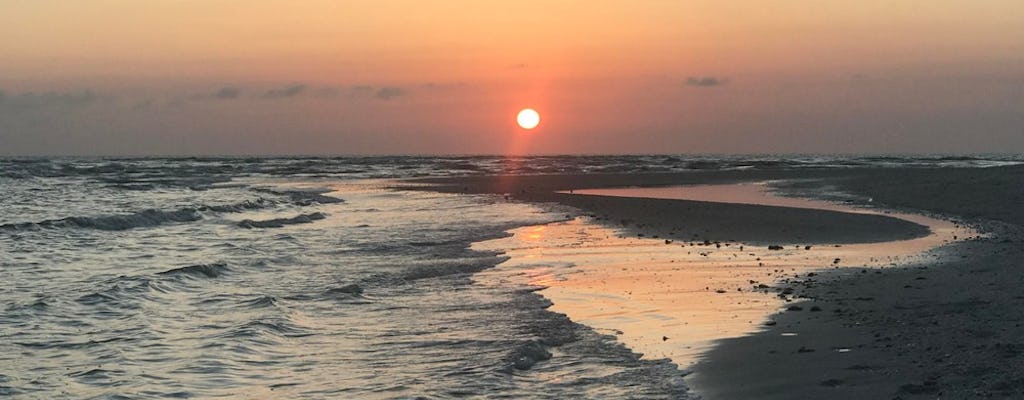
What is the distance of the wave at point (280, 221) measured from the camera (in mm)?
26077

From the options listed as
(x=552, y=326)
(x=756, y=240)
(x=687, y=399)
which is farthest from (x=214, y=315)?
(x=756, y=240)

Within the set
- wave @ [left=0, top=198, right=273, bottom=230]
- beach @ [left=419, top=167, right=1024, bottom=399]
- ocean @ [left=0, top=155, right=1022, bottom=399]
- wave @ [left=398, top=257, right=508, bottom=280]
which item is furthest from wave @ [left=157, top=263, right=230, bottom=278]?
wave @ [left=0, top=198, right=273, bottom=230]

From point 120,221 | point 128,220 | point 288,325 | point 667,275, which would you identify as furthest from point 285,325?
point 128,220

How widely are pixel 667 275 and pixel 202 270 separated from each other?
7358mm

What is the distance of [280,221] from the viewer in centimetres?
2720

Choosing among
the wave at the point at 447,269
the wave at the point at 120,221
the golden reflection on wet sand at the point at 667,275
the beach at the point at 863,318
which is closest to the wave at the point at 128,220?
the wave at the point at 120,221

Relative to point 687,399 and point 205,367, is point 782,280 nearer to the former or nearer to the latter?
point 687,399

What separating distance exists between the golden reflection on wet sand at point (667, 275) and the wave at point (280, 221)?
23.1 ft

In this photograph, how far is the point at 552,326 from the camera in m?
10.7

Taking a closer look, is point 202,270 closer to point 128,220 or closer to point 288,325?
point 288,325

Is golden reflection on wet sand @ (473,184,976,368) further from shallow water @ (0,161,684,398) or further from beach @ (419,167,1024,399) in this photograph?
shallow water @ (0,161,684,398)

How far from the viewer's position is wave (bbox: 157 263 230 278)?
15.3 meters

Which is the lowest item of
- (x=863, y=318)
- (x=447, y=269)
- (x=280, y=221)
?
(x=280, y=221)

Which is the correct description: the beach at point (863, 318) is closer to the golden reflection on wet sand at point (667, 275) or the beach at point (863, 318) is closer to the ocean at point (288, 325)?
the golden reflection on wet sand at point (667, 275)
